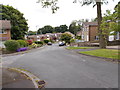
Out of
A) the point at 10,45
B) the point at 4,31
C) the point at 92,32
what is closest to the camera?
the point at 10,45

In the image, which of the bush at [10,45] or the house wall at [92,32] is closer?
the bush at [10,45]

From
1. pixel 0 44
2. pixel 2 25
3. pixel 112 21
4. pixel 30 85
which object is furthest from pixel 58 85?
pixel 2 25

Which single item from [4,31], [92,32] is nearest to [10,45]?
[4,31]

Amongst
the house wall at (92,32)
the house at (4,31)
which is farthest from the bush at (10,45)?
the house wall at (92,32)

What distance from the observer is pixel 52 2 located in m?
16.9

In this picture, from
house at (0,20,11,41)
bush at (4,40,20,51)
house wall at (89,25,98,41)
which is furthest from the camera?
house wall at (89,25,98,41)

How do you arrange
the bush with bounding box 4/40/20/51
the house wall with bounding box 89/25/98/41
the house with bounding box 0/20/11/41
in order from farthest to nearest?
the house wall with bounding box 89/25/98/41 → the house with bounding box 0/20/11/41 → the bush with bounding box 4/40/20/51

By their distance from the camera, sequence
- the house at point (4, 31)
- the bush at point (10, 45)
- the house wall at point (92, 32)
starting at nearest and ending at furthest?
the bush at point (10, 45)
the house at point (4, 31)
the house wall at point (92, 32)

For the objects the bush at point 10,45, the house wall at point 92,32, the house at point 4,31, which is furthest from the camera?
the house wall at point 92,32

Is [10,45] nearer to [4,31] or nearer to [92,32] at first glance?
[4,31]

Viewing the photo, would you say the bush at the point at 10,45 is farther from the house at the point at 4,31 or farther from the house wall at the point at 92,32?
the house wall at the point at 92,32

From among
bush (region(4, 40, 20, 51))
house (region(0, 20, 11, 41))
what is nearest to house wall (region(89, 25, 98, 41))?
house (region(0, 20, 11, 41))

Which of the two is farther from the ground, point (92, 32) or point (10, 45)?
point (92, 32)

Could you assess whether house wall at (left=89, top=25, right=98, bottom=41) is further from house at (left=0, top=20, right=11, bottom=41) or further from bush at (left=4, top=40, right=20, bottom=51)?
bush at (left=4, top=40, right=20, bottom=51)
